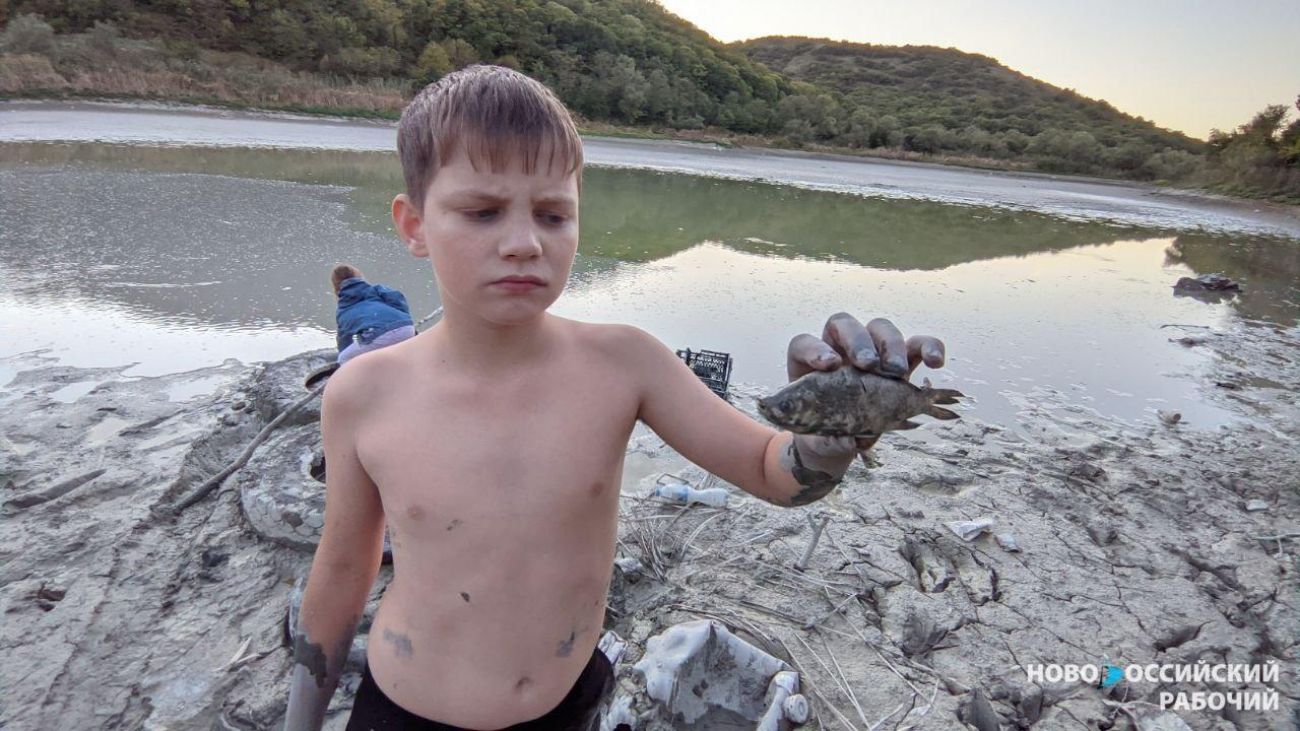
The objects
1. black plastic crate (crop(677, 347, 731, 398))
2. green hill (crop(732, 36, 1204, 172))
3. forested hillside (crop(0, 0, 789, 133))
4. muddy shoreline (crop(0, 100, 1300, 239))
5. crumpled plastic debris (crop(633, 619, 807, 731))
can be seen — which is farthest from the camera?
green hill (crop(732, 36, 1204, 172))

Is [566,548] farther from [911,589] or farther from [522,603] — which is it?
[911,589]

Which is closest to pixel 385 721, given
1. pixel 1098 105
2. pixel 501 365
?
pixel 501 365

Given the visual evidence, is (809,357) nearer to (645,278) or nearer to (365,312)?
(365,312)

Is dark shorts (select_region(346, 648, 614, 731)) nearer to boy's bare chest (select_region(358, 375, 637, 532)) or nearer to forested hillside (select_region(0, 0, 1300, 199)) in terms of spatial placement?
boy's bare chest (select_region(358, 375, 637, 532))

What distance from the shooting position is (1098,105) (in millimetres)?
73750

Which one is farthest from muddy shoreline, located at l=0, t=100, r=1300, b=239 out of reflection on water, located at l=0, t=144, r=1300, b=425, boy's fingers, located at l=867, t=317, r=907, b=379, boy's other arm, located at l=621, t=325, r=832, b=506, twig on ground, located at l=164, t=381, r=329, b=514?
boy's fingers, located at l=867, t=317, r=907, b=379

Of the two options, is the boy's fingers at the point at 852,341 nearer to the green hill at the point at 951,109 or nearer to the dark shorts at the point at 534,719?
the dark shorts at the point at 534,719

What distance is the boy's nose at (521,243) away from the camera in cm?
108

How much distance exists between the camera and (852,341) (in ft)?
3.30

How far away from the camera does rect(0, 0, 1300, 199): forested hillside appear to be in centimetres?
2747

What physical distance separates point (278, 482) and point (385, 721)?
2.09m

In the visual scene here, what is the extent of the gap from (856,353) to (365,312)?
11.4ft

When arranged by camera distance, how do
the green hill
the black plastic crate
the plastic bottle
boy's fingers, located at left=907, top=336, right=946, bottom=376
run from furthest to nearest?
the green hill < the black plastic crate < the plastic bottle < boy's fingers, located at left=907, top=336, right=946, bottom=376

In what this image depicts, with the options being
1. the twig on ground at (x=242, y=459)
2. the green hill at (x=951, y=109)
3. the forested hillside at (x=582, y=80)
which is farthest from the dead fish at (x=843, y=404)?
the green hill at (x=951, y=109)
